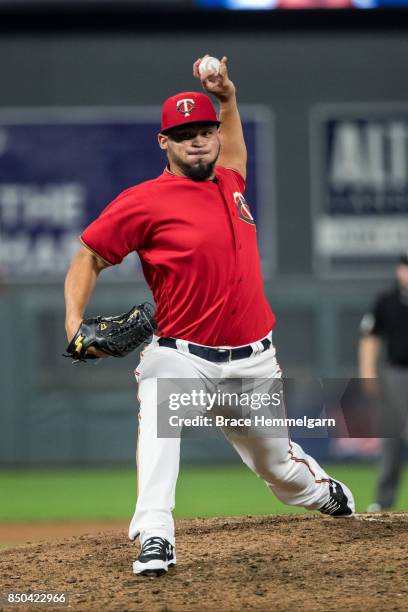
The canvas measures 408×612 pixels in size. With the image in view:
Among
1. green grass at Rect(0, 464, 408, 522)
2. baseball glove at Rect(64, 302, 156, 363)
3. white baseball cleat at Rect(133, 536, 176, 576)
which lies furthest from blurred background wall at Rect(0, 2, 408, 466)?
white baseball cleat at Rect(133, 536, 176, 576)

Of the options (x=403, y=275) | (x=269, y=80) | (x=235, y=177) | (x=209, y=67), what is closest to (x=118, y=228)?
(x=235, y=177)

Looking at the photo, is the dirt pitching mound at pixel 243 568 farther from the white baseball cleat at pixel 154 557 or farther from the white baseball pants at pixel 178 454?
the white baseball pants at pixel 178 454

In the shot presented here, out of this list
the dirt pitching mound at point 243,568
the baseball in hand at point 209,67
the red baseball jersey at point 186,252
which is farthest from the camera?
the baseball in hand at point 209,67

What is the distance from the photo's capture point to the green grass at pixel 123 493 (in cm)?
808

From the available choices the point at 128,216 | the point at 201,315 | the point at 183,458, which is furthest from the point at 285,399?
the point at 183,458

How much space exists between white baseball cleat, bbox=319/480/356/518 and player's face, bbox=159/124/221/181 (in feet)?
4.54

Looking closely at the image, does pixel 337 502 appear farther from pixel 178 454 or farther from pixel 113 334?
pixel 113 334

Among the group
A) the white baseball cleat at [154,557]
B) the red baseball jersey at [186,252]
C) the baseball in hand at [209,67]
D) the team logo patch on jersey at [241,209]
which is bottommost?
the white baseball cleat at [154,557]

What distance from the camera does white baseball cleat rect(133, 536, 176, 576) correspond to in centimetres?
404

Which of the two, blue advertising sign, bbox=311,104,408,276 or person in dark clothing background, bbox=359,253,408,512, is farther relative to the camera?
blue advertising sign, bbox=311,104,408,276

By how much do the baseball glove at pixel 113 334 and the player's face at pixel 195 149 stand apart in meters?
0.57

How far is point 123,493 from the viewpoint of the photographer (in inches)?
360

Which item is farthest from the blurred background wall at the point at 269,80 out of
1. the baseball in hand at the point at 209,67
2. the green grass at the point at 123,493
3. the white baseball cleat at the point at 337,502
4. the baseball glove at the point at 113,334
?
the baseball glove at the point at 113,334

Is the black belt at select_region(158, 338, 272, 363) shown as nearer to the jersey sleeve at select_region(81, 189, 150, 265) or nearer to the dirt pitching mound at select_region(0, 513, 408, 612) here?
the jersey sleeve at select_region(81, 189, 150, 265)
